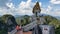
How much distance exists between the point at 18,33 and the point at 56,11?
2.76 ft

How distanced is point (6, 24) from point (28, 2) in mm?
600

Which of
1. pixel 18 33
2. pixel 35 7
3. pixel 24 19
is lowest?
pixel 18 33

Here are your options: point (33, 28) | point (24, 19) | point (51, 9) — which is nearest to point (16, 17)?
point (24, 19)

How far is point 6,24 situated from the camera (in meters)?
3.62

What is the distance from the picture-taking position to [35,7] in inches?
142

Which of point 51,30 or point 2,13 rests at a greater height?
point 2,13

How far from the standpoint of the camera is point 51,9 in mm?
3652

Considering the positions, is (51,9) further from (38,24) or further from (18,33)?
(18,33)

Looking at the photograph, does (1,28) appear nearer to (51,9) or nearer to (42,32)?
(42,32)

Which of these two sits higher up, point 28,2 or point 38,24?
point 28,2

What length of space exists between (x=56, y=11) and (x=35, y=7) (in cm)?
41

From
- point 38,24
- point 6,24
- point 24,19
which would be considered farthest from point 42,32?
point 6,24

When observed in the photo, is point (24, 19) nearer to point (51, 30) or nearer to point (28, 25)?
point (28, 25)

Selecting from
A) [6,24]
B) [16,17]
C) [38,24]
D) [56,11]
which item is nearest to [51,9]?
[56,11]
